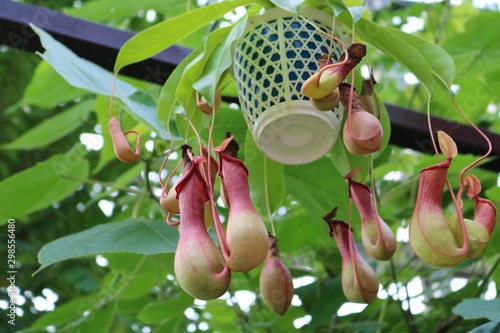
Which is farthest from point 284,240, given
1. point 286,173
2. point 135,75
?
point 135,75

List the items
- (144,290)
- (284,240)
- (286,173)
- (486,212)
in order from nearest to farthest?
1. (486,212)
2. (286,173)
3. (284,240)
4. (144,290)

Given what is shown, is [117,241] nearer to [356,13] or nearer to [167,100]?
[167,100]

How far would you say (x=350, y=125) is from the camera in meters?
0.53

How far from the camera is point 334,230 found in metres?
0.61

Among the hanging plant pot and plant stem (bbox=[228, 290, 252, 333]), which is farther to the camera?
plant stem (bbox=[228, 290, 252, 333])

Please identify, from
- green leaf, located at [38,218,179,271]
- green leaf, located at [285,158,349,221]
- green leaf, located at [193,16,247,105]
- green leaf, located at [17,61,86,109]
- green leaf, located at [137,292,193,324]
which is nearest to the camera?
green leaf, located at [193,16,247,105]

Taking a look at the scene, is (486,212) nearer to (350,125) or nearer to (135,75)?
(350,125)

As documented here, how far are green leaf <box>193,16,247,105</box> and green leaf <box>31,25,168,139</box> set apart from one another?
223 millimetres

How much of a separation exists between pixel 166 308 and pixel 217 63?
1.91 ft

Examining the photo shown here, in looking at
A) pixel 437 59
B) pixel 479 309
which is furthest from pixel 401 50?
pixel 479 309

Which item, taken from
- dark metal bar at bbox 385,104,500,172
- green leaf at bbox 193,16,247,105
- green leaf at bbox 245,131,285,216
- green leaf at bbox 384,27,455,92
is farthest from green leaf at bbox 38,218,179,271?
dark metal bar at bbox 385,104,500,172

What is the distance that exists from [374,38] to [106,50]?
1.70 feet

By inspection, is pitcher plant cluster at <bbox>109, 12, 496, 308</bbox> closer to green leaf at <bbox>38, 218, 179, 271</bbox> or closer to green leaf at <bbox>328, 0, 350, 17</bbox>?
green leaf at <bbox>328, 0, 350, 17</bbox>

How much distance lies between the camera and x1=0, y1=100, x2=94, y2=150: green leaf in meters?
1.31
